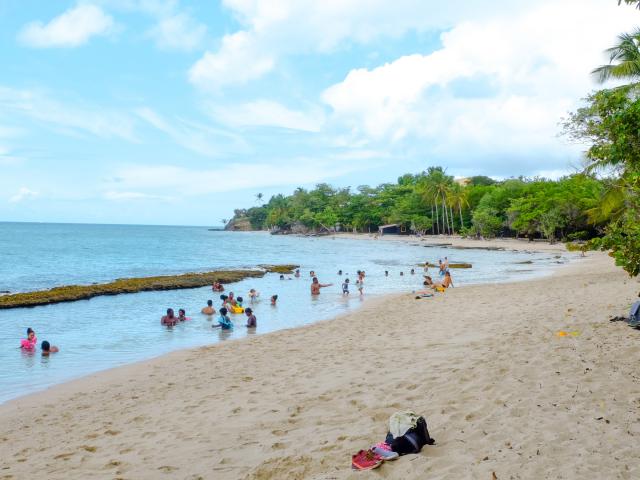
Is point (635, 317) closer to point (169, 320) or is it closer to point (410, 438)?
point (410, 438)

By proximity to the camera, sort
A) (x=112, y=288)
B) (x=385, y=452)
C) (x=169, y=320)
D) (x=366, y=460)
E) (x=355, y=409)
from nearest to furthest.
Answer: (x=366, y=460), (x=385, y=452), (x=355, y=409), (x=169, y=320), (x=112, y=288)

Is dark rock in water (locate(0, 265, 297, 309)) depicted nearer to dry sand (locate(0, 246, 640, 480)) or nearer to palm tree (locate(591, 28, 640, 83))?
dry sand (locate(0, 246, 640, 480))

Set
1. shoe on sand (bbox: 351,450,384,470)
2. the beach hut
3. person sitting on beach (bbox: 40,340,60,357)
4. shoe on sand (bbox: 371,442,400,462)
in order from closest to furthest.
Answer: shoe on sand (bbox: 351,450,384,470) → shoe on sand (bbox: 371,442,400,462) → person sitting on beach (bbox: 40,340,60,357) → the beach hut

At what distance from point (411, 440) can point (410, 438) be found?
0.07 feet

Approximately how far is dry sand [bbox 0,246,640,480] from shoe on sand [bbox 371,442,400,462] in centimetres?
13

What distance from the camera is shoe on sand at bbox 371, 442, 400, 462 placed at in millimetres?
4520

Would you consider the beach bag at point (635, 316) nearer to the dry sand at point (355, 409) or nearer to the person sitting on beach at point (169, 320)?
the dry sand at point (355, 409)

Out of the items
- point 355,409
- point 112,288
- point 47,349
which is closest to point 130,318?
point 47,349

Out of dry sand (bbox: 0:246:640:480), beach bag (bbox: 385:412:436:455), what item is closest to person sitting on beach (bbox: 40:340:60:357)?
dry sand (bbox: 0:246:640:480)

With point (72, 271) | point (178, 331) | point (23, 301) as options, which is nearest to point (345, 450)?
point (178, 331)

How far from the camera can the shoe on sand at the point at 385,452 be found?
4520 millimetres

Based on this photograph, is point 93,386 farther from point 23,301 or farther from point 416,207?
point 416,207

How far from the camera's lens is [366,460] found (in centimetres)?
446

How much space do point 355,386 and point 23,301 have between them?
20477mm
